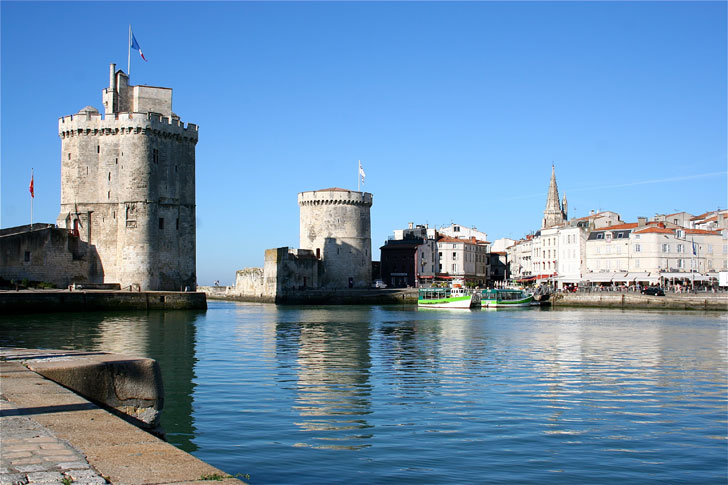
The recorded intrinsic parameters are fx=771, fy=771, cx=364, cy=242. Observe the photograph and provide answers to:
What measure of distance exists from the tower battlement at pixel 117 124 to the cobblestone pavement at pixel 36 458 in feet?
124

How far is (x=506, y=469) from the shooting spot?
27.1 ft

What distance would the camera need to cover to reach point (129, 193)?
41.6 meters

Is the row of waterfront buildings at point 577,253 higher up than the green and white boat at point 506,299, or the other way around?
the row of waterfront buildings at point 577,253

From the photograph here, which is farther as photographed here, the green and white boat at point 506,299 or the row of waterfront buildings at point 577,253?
the row of waterfront buildings at point 577,253

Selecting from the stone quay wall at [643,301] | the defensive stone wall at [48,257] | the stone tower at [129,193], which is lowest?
the stone quay wall at [643,301]

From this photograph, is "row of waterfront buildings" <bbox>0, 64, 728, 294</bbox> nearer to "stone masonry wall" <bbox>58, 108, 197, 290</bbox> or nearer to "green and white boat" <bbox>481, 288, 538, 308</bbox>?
"stone masonry wall" <bbox>58, 108, 197, 290</bbox>

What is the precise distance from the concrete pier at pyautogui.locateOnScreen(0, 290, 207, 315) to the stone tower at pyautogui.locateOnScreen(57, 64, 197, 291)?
2.08 m

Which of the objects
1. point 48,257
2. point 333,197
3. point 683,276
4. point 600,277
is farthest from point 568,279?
point 48,257

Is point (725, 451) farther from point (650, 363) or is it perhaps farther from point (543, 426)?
point (650, 363)

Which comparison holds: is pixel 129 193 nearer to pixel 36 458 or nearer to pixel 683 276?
pixel 36 458

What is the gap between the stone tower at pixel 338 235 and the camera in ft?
208

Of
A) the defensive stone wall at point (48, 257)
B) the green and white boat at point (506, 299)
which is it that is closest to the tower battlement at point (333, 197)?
the green and white boat at point (506, 299)

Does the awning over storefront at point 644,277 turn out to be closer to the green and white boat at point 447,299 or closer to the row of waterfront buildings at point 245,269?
the row of waterfront buildings at point 245,269

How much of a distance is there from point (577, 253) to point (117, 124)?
4455cm
